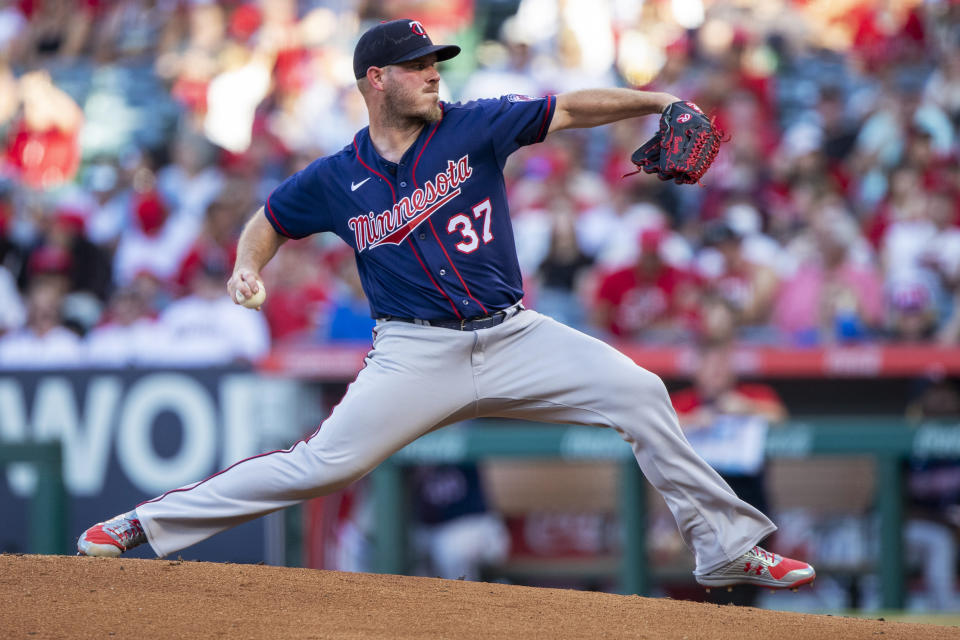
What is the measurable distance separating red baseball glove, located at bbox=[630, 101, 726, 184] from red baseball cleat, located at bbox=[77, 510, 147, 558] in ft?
6.88

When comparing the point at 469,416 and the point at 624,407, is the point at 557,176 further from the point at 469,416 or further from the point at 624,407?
the point at 624,407

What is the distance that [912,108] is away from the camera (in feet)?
31.3

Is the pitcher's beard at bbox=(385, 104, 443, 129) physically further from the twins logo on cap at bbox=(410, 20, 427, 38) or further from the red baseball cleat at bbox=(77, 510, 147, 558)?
the red baseball cleat at bbox=(77, 510, 147, 558)

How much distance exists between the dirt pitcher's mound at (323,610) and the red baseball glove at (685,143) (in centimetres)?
140

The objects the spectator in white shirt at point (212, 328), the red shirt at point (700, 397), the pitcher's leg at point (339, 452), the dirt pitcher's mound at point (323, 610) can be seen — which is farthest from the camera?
the spectator in white shirt at point (212, 328)

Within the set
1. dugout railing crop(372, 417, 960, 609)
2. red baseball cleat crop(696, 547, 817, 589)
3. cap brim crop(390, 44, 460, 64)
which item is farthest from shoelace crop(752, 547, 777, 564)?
dugout railing crop(372, 417, 960, 609)

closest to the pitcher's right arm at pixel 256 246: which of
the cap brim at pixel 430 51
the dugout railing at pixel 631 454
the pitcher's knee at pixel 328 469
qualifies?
the pitcher's knee at pixel 328 469

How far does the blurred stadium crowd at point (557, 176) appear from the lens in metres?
8.05

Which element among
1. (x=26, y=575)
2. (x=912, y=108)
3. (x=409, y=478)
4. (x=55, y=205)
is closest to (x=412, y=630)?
(x=26, y=575)

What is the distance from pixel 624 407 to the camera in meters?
4.11

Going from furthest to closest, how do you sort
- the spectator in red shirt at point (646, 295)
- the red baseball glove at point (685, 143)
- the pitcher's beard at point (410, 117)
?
→ 1. the spectator in red shirt at point (646, 295)
2. the pitcher's beard at point (410, 117)
3. the red baseball glove at point (685, 143)

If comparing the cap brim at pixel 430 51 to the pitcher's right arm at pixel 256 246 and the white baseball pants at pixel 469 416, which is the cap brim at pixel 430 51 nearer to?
the pitcher's right arm at pixel 256 246

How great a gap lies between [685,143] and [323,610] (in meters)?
1.83

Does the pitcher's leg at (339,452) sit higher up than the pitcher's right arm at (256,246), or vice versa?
the pitcher's right arm at (256,246)
